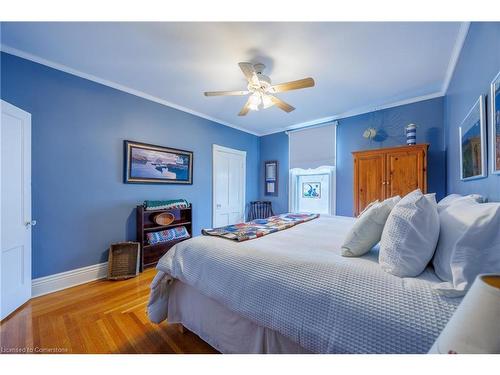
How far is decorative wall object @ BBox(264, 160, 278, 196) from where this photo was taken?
15.6 ft

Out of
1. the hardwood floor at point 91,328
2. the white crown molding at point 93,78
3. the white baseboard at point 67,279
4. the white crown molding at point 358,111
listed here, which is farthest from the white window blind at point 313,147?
the white baseboard at point 67,279

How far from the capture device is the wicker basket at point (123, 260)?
2580mm

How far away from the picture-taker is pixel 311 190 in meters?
4.33

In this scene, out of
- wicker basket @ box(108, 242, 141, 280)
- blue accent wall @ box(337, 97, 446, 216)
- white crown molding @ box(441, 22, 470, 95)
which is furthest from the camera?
blue accent wall @ box(337, 97, 446, 216)

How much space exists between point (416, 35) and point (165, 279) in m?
3.05

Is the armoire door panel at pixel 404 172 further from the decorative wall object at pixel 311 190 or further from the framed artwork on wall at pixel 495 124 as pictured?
the framed artwork on wall at pixel 495 124

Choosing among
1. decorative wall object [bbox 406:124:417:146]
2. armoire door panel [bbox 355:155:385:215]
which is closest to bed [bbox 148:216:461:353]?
armoire door panel [bbox 355:155:385:215]

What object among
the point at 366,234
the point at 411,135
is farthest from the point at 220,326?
the point at 411,135

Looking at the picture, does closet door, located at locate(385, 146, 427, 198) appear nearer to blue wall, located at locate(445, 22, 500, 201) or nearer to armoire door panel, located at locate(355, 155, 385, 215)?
armoire door panel, located at locate(355, 155, 385, 215)

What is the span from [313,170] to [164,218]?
3.00m

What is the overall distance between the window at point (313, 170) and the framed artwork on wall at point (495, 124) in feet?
8.93

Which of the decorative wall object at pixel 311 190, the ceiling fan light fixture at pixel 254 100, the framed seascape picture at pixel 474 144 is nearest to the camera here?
the framed seascape picture at pixel 474 144

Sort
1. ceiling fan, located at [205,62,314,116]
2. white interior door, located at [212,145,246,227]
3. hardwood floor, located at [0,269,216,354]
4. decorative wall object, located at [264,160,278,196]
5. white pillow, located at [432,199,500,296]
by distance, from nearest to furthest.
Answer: white pillow, located at [432,199,500,296], hardwood floor, located at [0,269,216,354], ceiling fan, located at [205,62,314,116], white interior door, located at [212,145,246,227], decorative wall object, located at [264,160,278,196]

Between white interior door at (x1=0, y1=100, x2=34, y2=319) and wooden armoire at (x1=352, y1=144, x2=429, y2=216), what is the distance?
4.12 meters
